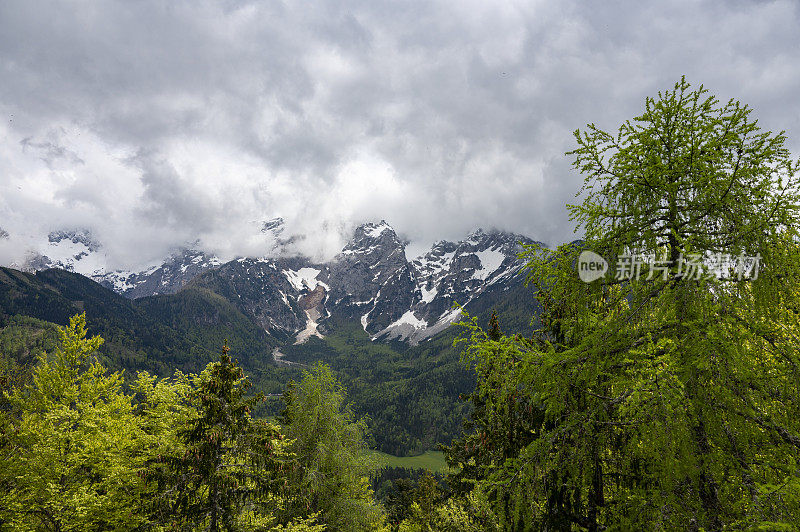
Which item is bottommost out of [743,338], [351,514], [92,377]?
[351,514]

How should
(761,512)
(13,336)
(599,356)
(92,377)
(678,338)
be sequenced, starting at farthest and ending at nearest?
(13,336), (92,377), (599,356), (678,338), (761,512)

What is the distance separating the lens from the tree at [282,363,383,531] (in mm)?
21141

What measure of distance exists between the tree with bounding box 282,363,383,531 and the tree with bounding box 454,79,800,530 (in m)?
17.8

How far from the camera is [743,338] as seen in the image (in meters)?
4.04

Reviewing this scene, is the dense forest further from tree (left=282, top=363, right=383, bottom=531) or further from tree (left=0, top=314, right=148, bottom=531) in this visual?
tree (left=282, top=363, right=383, bottom=531)

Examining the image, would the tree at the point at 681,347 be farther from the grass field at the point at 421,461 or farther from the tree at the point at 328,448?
the grass field at the point at 421,461

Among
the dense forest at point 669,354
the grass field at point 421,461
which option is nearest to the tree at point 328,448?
the dense forest at point 669,354

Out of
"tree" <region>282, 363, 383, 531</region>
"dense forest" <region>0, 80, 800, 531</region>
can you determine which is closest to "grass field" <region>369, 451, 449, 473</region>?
"tree" <region>282, 363, 383, 531</region>

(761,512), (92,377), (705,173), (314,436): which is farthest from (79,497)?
(705,173)

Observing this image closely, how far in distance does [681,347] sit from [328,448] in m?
20.8

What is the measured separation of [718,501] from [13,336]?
9941 inches

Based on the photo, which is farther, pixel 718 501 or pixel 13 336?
pixel 13 336

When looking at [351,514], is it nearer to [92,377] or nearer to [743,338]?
[92,377]

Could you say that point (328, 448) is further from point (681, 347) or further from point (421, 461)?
point (421, 461)
